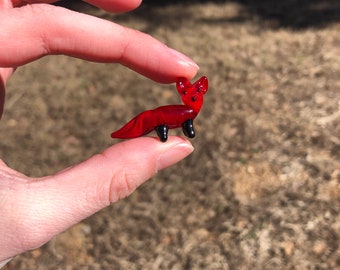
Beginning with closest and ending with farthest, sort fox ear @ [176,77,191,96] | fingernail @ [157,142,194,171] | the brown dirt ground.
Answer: fingernail @ [157,142,194,171] → fox ear @ [176,77,191,96] → the brown dirt ground

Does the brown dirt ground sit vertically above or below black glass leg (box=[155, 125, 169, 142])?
below

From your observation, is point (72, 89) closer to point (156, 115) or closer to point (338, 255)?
point (156, 115)

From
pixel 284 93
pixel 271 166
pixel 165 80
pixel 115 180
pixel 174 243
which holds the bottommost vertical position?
pixel 174 243

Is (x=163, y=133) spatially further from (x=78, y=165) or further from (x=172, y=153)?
(x=78, y=165)

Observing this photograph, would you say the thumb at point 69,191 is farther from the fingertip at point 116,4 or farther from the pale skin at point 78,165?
the fingertip at point 116,4

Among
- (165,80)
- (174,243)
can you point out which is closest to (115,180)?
(165,80)

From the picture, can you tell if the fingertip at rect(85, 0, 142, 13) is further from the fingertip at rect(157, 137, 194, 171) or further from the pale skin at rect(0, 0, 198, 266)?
the fingertip at rect(157, 137, 194, 171)

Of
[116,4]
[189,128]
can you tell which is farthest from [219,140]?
[189,128]

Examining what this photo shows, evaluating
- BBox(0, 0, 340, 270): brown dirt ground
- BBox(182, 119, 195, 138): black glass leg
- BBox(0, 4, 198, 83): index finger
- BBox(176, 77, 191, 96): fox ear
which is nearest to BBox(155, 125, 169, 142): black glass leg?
BBox(182, 119, 195, 138): black glass leg

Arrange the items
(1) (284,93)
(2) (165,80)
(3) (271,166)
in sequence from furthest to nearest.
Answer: (1) (284,93)
(3) (271,166)
(2) (165,80)
